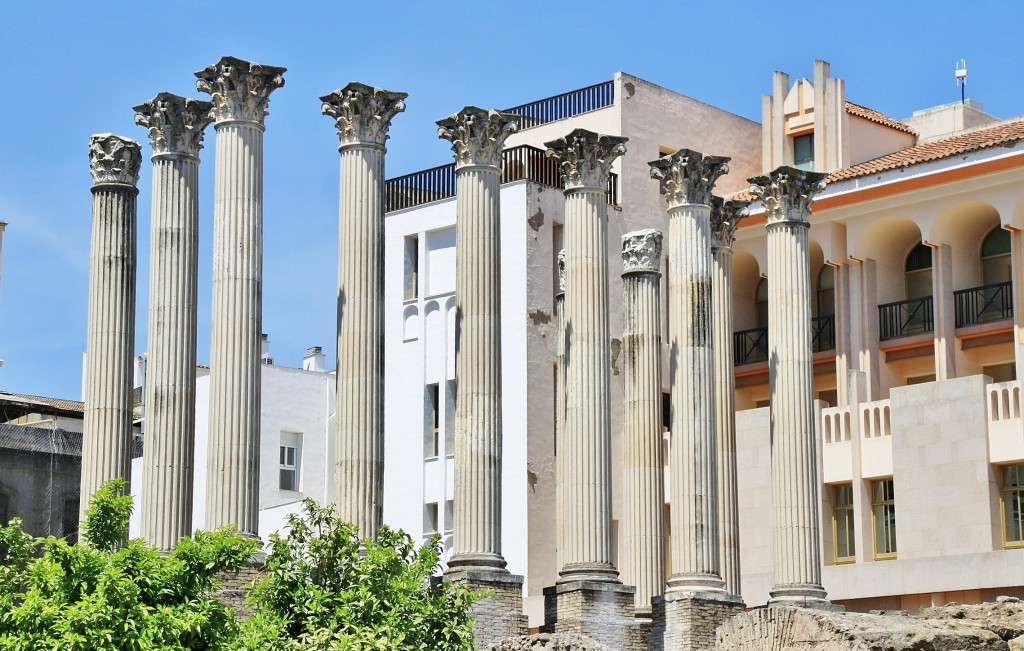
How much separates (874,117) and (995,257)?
7462mm

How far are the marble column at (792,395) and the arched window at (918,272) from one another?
33.9 feet

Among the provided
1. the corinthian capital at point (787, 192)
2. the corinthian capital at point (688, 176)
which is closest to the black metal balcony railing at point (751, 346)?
the corinthian capital at point (787, 192)

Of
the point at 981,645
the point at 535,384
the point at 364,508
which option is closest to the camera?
the point at 981,645

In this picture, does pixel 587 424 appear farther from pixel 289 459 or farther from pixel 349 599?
pixel 289 459

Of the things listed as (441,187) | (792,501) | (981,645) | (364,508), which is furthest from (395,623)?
(441,187)

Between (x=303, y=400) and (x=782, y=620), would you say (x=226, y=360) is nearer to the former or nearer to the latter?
(x=782, y=620)

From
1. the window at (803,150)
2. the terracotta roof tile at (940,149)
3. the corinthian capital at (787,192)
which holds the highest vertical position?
the window at (803,150)

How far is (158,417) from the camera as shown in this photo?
37.0 m

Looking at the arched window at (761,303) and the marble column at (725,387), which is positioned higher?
the arched window at (761,303)

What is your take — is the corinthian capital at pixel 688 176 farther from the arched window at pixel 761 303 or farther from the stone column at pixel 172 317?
the arched window at pixel 761 303

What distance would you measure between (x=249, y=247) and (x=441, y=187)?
1903cm

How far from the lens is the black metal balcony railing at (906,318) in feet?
176

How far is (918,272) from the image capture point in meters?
54.8

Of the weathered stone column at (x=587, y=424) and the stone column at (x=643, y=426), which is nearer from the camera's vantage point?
the weathered stone column at (x=587, y=424)
